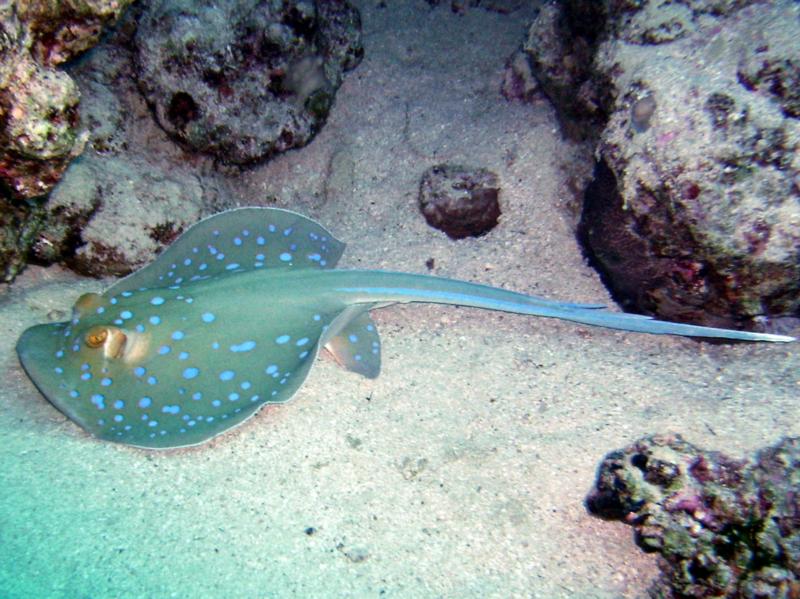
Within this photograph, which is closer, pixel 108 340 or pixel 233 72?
pixel 108 340

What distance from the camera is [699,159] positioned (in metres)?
3.63

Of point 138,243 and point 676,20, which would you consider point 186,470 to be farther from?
point 676,20

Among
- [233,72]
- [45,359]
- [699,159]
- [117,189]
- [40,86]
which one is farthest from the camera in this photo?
[233,72]

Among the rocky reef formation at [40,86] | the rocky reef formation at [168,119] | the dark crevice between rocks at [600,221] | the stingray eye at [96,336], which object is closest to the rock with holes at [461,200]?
the dark crevice between rocks at [600,221]

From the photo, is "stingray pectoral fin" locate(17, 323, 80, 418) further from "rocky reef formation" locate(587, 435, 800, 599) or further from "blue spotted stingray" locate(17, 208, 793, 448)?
"rocky reef formation" locate(587, 435, 800, 599)

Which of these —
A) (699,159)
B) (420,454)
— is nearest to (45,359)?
(420,454)

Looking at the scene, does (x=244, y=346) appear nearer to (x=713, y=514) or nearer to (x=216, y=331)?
(x=216, y=331)

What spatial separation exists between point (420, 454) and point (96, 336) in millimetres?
2143

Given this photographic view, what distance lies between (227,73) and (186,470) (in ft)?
11.8

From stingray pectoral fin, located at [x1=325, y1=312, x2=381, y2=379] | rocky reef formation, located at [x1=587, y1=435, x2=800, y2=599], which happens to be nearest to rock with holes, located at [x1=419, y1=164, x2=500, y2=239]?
stingray pectoral fin, located at [x1=325, y1=312, x2=381, y2=379]

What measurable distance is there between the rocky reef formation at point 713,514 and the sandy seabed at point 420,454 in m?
0.18

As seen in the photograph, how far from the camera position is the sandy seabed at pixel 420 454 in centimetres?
280

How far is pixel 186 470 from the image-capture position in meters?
3.23

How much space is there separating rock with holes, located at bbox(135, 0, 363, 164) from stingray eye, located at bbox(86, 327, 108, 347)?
8.48 feet
